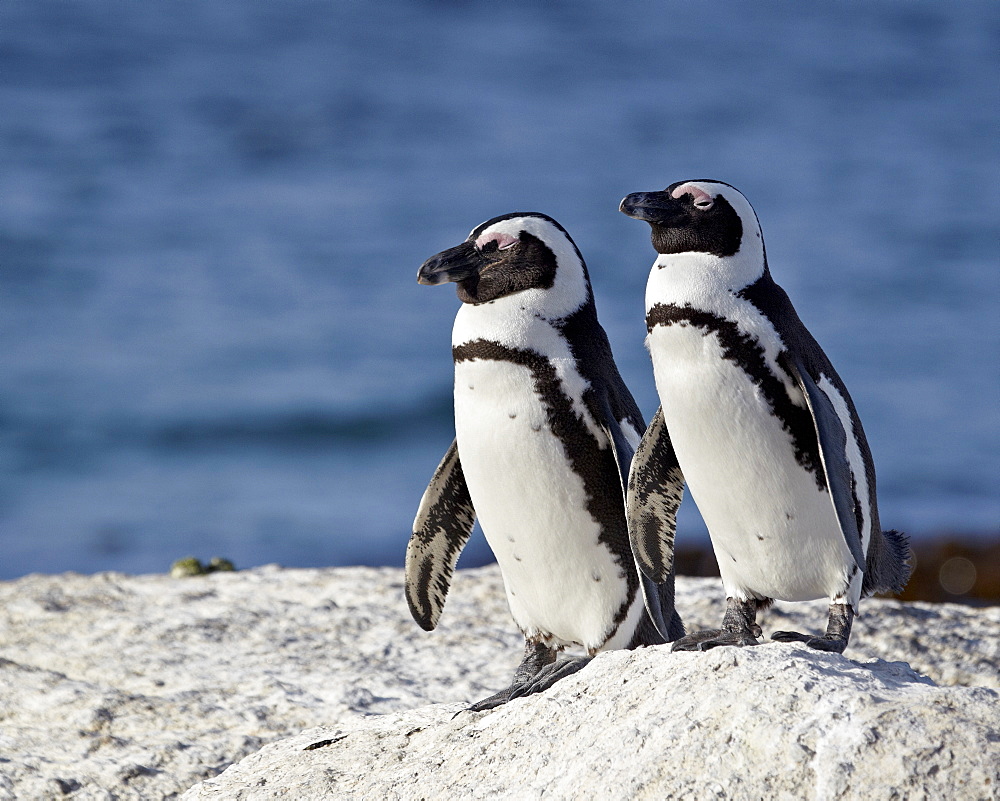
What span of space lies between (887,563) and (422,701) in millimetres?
1359

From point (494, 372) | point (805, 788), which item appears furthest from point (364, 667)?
point (805, 788)

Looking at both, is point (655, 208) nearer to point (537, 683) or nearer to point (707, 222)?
point (707, 222)

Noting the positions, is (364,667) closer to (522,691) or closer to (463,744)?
(522,691)

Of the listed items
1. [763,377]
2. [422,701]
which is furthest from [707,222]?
[422,701]

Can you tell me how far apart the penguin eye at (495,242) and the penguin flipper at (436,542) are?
23.2 inches

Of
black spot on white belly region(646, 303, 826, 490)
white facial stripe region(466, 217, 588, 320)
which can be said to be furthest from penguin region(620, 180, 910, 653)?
white facial stripe region(466, 217, 588, 320)

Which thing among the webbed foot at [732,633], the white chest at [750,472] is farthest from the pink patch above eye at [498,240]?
the webbed foot at [732,633]

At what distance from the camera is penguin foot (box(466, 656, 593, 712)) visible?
239cm

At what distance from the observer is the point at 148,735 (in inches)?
122

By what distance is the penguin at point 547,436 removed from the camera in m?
2.55

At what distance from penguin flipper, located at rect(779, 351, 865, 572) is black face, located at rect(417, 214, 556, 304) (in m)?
0.59

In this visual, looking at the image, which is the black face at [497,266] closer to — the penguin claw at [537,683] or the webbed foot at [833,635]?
the penguin claw at [537,683]

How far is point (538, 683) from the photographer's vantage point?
239cm

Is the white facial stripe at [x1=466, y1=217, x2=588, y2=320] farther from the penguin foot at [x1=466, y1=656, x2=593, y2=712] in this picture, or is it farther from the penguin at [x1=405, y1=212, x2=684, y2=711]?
the penguin foot at [x1=466, y1=656, x2=593, y2=712]
